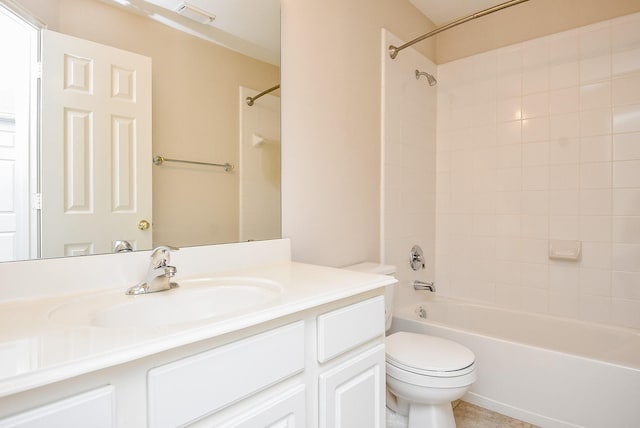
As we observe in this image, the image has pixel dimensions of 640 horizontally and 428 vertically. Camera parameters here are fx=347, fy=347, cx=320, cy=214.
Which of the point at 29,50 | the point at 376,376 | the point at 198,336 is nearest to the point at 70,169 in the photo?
the point at 29,50

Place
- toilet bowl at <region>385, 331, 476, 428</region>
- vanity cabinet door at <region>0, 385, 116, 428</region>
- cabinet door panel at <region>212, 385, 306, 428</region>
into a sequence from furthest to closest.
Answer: toilet bowl at <region>385, 331, 476, 428</region>
cabinet door panel at <region>212, 385, 306, 428</region>
vanity cabinet door at <region>0, 385, 116, 428</region>

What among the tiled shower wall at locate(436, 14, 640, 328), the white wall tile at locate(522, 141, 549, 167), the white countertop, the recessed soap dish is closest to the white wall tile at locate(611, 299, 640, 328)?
the tiled shower wall at locate(436, 14, 640, 328)

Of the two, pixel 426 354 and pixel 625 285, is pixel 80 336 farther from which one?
pixel 625 285

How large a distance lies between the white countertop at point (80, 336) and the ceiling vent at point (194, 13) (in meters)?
0.96

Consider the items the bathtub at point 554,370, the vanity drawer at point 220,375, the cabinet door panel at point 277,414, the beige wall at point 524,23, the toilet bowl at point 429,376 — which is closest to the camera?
the vanity drawer at point 220,375

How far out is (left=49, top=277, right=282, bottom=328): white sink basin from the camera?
805 millimetres

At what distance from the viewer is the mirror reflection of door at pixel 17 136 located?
867mm

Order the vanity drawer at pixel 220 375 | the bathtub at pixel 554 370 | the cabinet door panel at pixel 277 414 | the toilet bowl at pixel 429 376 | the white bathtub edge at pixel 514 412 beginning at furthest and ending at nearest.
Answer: the white bathtub edge at pixel 514 412 → the bathtub at pixel 554 370 → the toilet bowl at pixel 429 376 → the cabinet door panel at pixel 277 414 → the vanity drawer at pixel 220 375

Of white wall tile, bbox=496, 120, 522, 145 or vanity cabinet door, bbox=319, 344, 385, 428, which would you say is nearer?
vanity cabinet door, bbox=319, 344, 385, 428

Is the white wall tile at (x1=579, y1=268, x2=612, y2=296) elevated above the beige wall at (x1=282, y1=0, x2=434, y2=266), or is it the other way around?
the beige wall at (x1=282, y1=0, x2=434, y2=266)

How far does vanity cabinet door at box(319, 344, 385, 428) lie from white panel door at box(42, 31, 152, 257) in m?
0.72

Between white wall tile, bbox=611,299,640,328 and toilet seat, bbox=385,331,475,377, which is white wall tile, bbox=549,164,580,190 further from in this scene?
toilet seat, bbox=385,331,475,377

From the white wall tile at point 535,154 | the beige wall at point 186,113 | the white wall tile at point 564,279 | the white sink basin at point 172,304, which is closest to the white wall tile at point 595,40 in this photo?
the white wall tile at point 535,154

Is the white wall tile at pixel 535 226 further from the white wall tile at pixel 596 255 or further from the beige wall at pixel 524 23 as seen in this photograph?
the beige wall at pixel 524 23
